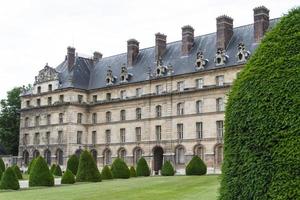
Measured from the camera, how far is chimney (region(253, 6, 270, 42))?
140 feet

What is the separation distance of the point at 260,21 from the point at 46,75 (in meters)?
25.8

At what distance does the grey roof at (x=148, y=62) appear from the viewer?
4547 centimetres

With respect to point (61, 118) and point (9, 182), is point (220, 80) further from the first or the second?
point (9, 182)

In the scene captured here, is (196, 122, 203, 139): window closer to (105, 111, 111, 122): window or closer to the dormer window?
the dormer window

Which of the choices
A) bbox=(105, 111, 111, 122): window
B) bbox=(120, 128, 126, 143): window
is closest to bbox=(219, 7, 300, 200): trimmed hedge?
bbox=(120, 128, 126, 143): window

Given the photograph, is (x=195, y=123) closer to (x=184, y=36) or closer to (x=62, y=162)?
(x=184, y=36)

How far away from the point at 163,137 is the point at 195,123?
3.97 metres

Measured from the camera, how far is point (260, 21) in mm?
42750

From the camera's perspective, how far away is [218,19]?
150 ft

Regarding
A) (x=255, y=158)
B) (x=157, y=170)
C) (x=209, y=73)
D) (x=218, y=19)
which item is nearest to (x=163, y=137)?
(x=157, y=170)

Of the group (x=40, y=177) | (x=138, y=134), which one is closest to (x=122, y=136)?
(x=138, y=134)

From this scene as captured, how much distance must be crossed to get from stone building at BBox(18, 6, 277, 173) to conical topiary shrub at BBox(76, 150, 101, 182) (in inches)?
599

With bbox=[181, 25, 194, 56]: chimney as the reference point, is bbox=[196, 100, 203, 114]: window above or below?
below

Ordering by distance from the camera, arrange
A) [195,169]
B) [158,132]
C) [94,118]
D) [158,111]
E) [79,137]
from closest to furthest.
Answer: [195,169] → [158,132] → [158,111] → [79,137] → [94,118]
